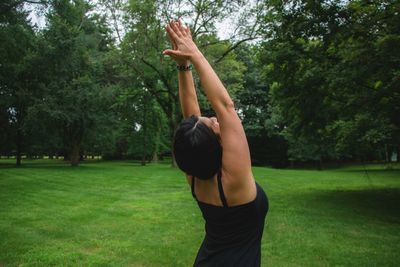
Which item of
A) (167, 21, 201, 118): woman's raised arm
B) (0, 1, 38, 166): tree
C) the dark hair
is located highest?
(0, 1, 38, 166): tree

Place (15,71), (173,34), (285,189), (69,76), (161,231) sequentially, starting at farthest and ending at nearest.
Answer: (69,76), (15,71), (285,189), (161,231), (173,34)

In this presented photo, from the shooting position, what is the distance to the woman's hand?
202 cm

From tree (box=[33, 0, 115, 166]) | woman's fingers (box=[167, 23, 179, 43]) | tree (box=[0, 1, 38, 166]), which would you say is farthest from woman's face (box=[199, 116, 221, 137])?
tree (box=[33, 0, 115, 166])

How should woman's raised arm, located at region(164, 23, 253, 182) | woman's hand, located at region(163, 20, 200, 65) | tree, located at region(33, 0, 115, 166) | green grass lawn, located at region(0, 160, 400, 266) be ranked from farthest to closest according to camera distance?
tree, located at region(33, 0, 115, 166) → green grass lawn, located at region(0, 160, 400, 266) → woman's hand, located at region(163, 20, 200, 65) → woman's raised arm, located at region(164, 23, 253, 182)

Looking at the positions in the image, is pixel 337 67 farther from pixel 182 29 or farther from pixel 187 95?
pixel 182 29

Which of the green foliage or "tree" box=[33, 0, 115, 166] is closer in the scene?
the green foliage

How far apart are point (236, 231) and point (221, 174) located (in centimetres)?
31

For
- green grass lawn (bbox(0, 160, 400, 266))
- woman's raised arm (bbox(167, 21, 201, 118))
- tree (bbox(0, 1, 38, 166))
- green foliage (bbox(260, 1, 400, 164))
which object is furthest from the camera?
tree (bbox(0, 1, 38, 166))

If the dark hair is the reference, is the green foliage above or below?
above

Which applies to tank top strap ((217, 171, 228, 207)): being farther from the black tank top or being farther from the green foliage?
the green foliage

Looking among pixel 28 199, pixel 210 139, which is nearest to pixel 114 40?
pixel 28 199

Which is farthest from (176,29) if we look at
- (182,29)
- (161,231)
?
(161,231)

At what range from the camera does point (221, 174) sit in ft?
6.17

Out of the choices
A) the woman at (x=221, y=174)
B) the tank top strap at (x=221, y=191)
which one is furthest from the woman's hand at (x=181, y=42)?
the tank top strap at (x=221, y=191)
